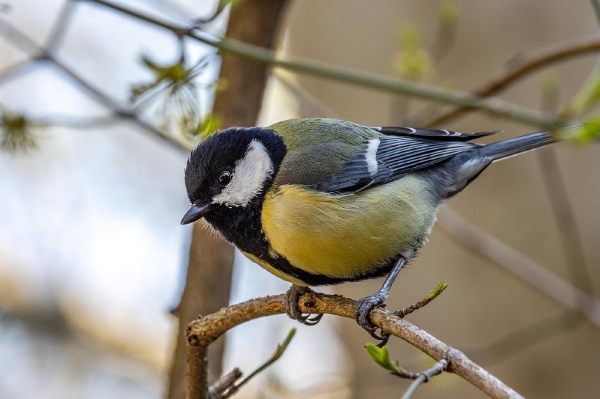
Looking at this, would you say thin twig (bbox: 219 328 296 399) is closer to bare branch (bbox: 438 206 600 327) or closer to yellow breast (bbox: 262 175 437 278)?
yellow breast (bbox: 262 175 437 278)

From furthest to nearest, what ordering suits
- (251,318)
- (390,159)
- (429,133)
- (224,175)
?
(429,133) → (390,159) → (224,175) → (251,318)

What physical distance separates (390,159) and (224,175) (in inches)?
19.0

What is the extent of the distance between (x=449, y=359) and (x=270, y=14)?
141cm

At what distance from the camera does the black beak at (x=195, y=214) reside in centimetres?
143

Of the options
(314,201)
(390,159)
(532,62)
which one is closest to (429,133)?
(390,159)

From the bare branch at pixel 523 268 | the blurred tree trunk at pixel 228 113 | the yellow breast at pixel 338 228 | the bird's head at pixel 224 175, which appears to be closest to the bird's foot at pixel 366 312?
the yellow breast at pixel 338 228

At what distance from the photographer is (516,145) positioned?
1766mm

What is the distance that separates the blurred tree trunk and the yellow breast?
0.44 m

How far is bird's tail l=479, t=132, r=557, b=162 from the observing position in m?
1.72

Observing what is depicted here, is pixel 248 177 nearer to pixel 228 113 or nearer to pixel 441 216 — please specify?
pixel 228 113

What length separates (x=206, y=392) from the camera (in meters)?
1.22

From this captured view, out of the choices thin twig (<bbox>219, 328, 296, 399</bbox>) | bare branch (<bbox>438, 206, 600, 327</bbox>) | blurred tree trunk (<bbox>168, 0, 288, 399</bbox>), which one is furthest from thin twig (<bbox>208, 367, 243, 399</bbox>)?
bare branch (<bbox>438, 206, 600, 327</bbox>)

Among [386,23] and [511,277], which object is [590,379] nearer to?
[511,277]

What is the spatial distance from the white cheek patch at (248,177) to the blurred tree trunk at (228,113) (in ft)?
1.10
